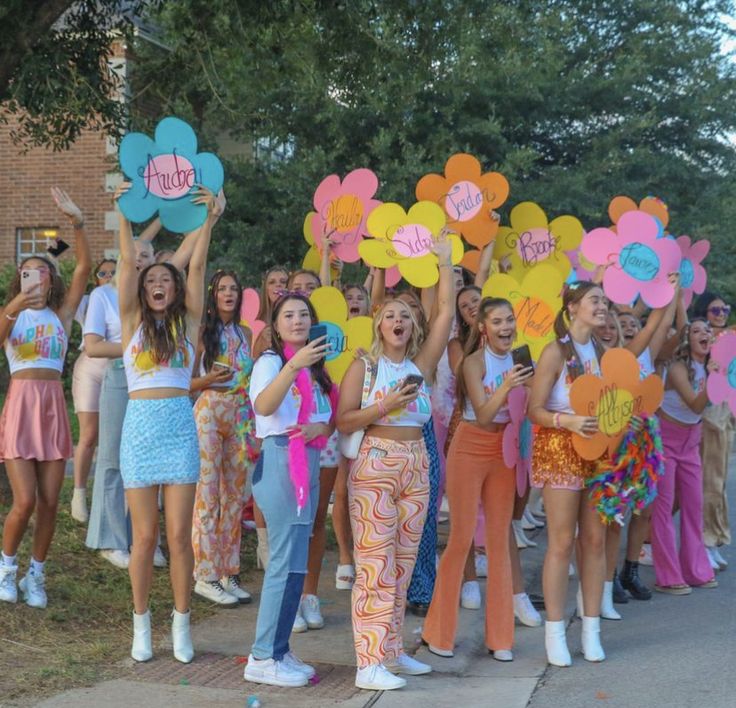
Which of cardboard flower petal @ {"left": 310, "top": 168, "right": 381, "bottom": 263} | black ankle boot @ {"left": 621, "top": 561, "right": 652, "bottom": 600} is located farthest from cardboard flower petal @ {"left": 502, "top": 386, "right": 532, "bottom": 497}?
cardboard flower petal @ {"left": 310, "top": 168, "right": 381, "bottom": 263}

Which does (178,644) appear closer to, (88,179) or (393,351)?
(393,351)

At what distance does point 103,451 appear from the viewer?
7195 millimetres

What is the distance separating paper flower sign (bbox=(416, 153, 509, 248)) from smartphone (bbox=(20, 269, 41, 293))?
8.56ft

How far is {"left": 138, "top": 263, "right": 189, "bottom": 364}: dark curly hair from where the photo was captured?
17.8ft

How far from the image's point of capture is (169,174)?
5.71 metres

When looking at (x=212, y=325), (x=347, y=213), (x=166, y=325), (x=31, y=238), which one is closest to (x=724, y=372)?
(x=347, y=213)

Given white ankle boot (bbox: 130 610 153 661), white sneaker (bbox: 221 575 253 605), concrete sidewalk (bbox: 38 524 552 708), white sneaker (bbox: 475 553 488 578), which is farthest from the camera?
white sneaker (bbox: 475 553 488 578)

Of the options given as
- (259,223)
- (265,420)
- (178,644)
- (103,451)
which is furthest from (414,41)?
(259,223)

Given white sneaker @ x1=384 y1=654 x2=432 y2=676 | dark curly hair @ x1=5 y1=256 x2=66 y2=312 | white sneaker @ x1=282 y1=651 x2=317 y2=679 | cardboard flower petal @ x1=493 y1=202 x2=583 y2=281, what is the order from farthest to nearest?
cardboard flower petal @ x1=493 y1=202 x2=583 y2=281 → dark curly hair @ x1=5 y1=256 x2=66 y2=312 → white sneaker @ x1=384 y1=654 x2=432 y2=676 → white sneaker @ x1=282 y1=651 x2=317 y2=679

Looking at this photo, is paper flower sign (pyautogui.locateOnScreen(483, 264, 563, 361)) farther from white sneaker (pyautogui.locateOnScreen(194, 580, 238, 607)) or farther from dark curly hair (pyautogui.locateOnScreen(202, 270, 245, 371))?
white sneaker (pyautogui.locateOnScreen(194, 580, 238, 607))

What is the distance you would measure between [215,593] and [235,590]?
0.49 ft

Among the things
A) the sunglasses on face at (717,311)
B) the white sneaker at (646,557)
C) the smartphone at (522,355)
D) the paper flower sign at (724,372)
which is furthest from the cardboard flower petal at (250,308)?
the sunglasses on face at (717,311)

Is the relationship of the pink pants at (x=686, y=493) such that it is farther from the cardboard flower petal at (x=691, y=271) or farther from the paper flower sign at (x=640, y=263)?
the paper flower sign at (x=640, y=263)

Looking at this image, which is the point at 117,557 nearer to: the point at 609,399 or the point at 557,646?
the point at 557,646
